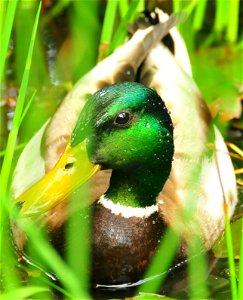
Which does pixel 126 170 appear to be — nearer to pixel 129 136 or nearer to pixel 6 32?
pixel 129 136

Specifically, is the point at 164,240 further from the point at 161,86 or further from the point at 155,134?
the point at 161,86

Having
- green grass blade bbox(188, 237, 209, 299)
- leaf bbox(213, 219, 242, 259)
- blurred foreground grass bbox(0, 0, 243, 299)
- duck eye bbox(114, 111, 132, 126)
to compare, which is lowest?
leaf bbox(213, 219, 242, 259)

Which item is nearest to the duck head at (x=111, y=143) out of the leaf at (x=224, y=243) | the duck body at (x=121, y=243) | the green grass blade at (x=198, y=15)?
the duck body at (x=121, y=243)

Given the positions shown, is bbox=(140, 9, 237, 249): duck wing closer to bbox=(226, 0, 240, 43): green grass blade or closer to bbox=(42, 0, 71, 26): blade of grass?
bbox=(226, 0, 240, 43): green grass blade

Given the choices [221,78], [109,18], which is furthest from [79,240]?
[221,78]

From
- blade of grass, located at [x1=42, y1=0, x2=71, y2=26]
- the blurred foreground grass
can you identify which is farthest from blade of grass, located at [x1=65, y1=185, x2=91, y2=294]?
blade of grass, located at [x1=42, y1=0, x2=71, y2=26]

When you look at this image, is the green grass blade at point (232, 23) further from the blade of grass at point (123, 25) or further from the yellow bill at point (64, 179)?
the yellow bill at point (64, 179)

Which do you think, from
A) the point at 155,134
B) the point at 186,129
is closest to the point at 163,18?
the point at 186,129
